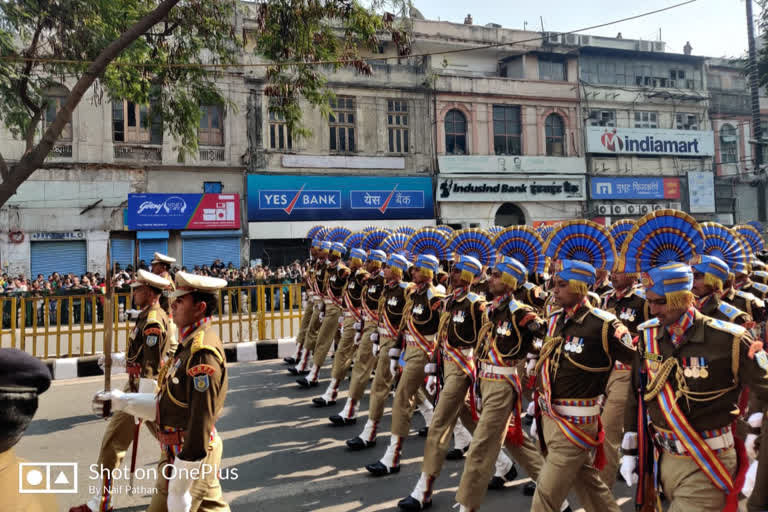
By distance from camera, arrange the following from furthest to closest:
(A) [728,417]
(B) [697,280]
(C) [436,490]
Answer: (C) [436,490] → (B) [697,280] → (A) [728,417]

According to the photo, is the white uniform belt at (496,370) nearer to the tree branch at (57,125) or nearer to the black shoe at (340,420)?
the black shoe at (340,420)

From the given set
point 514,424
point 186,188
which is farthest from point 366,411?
point 186,188

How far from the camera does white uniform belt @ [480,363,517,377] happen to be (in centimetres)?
510

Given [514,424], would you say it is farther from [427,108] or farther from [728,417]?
[427,108]

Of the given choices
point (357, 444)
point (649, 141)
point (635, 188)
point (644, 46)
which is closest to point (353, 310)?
point (357, 444)

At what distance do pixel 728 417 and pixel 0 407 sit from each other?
142 inches

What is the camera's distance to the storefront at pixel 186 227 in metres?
23.7

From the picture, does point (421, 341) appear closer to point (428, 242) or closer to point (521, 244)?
point (521, 244)

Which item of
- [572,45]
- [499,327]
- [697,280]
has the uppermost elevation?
[572,45]

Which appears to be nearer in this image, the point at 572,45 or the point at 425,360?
the point at 425,360

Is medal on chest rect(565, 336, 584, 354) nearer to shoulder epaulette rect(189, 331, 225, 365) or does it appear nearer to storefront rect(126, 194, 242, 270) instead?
shoulder epaulette rect(189, 331, 225, 365)

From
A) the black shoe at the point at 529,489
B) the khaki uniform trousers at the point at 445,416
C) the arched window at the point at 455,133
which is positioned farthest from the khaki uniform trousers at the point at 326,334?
the arched window at the point at 455,133

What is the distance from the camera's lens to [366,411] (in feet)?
27.9

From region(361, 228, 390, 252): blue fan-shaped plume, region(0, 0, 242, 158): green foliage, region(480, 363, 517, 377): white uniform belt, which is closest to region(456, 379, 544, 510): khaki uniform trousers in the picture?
region(480, 363, 517, 377): white uniform belt
